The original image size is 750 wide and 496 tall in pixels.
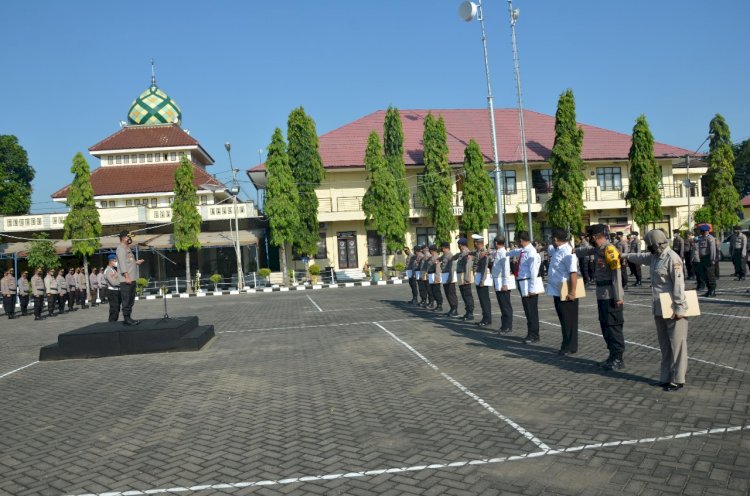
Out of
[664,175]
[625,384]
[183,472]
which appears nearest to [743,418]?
[625,384]

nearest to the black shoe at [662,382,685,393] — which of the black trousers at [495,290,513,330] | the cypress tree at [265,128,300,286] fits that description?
the black trousers at [495,290,513,330]

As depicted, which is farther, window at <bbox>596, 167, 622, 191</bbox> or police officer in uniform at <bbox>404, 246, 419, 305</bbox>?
window at <bbox>596, 167, 622, 191</bbox>

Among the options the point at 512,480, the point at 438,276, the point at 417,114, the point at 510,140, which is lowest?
the point at 512,480

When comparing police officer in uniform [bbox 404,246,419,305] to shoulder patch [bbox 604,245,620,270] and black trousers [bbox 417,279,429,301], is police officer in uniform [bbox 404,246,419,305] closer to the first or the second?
black trousers [bbox 417,279,429,301]

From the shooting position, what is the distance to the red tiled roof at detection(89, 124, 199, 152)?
46.0 m

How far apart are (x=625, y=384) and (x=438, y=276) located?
9308 mm

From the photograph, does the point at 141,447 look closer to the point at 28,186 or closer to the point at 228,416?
the point at 228,416

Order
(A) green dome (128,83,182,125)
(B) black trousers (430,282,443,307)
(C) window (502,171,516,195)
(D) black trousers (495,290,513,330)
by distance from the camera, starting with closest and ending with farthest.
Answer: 1. (D) black trousers (495,290,513,330)
2. (B) black trousers (430,282,443,307)
3. (C) window (502,171,516,195)
4. (A) green dome (128,83,182,125)

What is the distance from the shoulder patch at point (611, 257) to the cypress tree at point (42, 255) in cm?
3257

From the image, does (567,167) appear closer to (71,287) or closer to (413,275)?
(413,275)

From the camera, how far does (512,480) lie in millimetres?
4367

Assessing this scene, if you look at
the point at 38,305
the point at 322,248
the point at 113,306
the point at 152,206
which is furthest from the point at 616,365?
the point at 152,206

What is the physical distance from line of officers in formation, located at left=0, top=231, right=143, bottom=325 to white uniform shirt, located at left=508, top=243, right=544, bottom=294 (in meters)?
→ 7.72

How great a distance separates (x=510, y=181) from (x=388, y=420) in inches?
1468
